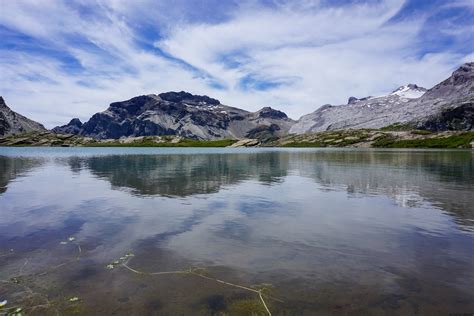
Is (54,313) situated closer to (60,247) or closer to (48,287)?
(48,287)

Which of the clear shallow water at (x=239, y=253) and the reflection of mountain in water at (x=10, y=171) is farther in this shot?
the reflection of mountain in water at (x=10, y=171)

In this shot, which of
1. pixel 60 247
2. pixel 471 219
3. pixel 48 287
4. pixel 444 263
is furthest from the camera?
pixel 471 219

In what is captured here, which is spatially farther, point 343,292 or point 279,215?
point 279,215

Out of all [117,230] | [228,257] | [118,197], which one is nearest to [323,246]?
[228,257]

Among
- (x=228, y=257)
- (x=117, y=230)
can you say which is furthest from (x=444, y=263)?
(x=117, y=230)

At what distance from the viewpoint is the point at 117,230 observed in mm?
26375

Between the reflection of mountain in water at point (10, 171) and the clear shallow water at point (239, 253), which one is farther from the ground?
the reflection of mountain in water at point (10, 171)

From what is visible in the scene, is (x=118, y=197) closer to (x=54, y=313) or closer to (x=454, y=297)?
(x=54, y=313)

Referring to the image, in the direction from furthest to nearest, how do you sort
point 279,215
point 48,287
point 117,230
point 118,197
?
1. point 118,197
2. point 279,215
3. point 117,230
4. point 48,287

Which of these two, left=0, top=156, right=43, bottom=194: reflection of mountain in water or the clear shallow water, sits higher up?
left=0, top=156, right=43, bottom=194: reflection of mountain in water

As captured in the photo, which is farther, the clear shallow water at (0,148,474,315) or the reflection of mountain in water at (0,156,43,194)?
the reflection of mountain in water at (0,156,43,194)

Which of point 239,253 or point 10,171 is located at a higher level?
point 10,171

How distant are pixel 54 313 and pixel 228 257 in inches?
375

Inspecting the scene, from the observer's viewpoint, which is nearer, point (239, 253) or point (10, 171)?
point (239, 253)
